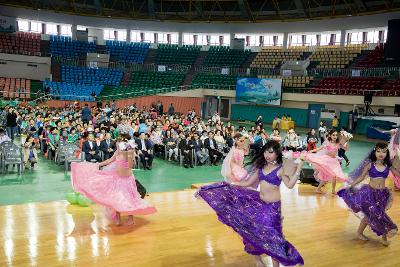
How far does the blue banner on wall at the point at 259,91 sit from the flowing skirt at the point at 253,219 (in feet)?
78.9

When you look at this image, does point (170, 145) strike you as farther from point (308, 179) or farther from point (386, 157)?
point (386, 157)

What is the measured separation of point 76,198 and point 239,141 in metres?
2.95

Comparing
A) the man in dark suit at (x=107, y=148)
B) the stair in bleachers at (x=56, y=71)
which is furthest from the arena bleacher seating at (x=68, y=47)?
the man in dark suit at (x=107, y=148)

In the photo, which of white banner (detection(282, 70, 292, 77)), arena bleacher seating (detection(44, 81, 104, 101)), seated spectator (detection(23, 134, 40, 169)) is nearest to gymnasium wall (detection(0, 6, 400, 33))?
white banner (detection(282, 70, 292, 77))

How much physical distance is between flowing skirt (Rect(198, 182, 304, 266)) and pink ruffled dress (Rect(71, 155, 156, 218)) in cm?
124

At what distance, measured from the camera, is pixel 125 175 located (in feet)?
19.8

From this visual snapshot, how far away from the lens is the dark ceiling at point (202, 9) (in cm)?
3072

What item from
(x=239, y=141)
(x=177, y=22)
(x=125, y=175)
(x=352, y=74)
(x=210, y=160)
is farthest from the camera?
(x=177, y=22)

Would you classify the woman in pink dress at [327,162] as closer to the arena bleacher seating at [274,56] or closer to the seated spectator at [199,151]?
the seated spectator at [199,151]

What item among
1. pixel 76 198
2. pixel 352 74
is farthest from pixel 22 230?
pixel 352 74

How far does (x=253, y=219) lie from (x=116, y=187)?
2.29 metres

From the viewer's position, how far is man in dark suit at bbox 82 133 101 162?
11.1 metres

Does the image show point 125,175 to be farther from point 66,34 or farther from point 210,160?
point 66,34

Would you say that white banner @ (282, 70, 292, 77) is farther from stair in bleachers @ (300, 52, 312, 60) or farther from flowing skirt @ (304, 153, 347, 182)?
flowing skirt @ (304, 153, 347, 182)
